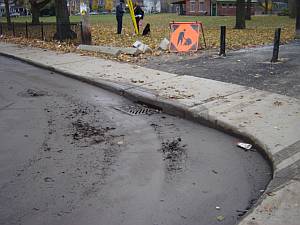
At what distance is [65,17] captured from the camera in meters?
19.8

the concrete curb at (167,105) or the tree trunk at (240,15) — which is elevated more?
the tree trunk at (240,15)

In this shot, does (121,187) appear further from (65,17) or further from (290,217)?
(65,17)

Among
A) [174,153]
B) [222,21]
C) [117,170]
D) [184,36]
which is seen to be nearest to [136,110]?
[174,153]

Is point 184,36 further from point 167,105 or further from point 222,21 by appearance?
point 222,21

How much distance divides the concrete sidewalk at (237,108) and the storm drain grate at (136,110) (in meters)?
0.22

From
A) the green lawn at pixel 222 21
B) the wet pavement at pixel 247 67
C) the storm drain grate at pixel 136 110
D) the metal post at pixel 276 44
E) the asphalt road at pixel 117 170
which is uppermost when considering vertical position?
the green lawn at pixel 222 21

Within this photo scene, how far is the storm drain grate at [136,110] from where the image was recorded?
7688mm

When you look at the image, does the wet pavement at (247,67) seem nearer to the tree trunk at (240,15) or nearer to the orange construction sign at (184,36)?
the orange construction sign at (184,36)

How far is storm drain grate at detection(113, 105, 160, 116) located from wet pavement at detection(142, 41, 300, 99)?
2476 millimetres

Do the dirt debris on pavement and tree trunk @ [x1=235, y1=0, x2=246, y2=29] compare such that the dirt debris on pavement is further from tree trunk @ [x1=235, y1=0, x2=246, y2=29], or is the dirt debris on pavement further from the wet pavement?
tree trunk @ [x1=235, y1=0, x2=246, y2=29]

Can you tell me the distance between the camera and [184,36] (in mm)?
14453

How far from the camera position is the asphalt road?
4.05 metres

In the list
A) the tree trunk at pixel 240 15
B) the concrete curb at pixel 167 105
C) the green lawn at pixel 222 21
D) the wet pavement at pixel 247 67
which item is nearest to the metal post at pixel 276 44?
the wet pavement at pixel 247 67

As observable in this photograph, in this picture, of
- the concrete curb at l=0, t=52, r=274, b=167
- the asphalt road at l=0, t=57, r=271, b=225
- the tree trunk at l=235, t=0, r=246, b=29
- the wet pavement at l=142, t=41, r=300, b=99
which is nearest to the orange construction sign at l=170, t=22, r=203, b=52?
the wet pavement at l=142, t=41, r=300, b=99
